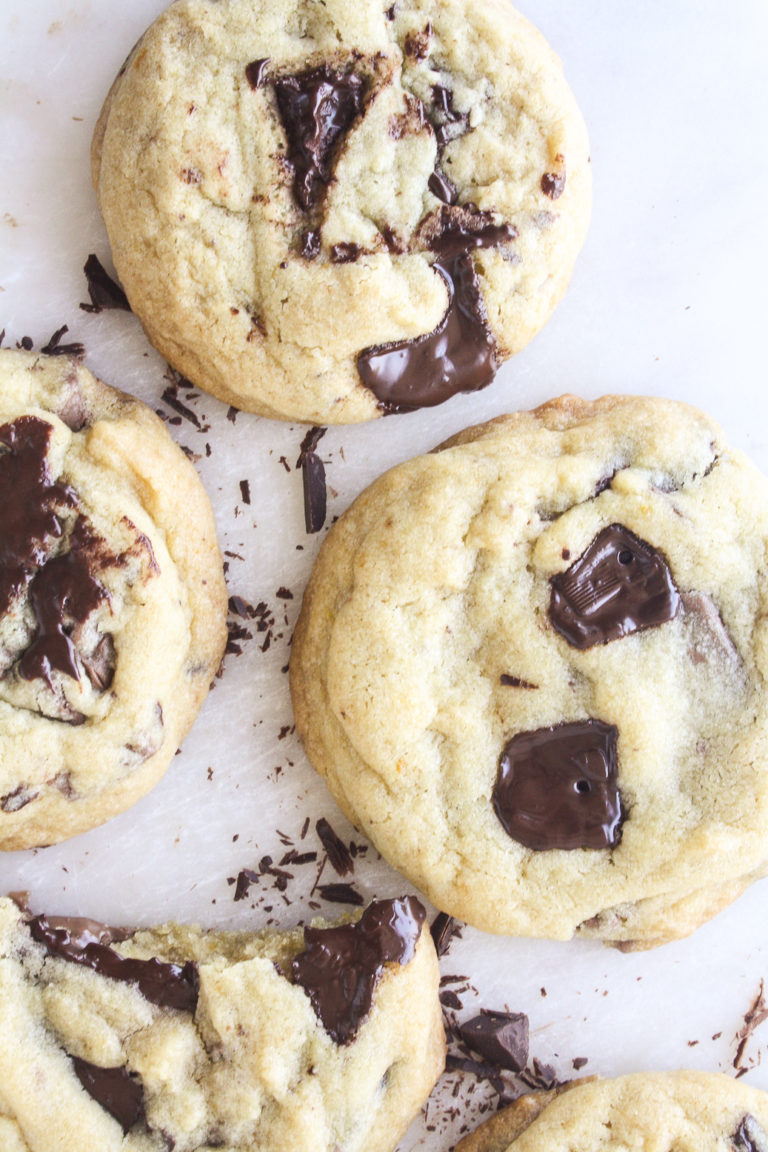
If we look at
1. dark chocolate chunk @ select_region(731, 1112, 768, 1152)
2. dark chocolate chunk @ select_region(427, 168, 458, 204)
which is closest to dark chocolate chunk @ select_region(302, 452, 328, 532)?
dark chocolate chunk @ select_region(427, 168, 458, 204)

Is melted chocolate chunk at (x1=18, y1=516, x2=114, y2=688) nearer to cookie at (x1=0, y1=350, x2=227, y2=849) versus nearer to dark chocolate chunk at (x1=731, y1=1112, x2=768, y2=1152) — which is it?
cookie at (x1=0, y1=350, x2=227, y2=849)

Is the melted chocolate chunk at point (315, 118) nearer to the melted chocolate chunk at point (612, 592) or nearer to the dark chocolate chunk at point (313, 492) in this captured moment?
the dark chocolate chunk at point (313, 492)

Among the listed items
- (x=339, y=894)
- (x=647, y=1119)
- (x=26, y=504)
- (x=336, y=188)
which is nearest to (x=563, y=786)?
(x=339, y=894)

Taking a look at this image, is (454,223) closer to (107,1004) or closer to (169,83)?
(169,83)

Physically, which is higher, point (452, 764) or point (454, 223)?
point (454, 223)

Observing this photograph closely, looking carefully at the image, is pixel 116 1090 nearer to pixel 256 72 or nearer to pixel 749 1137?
pixel 749 1137

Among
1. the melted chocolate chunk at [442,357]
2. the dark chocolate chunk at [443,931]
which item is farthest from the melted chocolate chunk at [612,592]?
the dark chocolate chunk at [443,931]

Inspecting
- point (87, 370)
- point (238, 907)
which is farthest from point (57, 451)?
point (238, 907)
